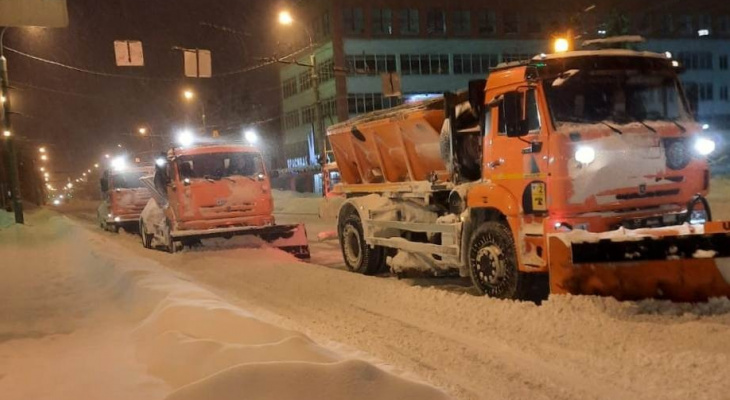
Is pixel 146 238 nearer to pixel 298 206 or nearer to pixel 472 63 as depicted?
pixel 298 206

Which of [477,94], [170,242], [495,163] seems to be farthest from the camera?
[170,242]

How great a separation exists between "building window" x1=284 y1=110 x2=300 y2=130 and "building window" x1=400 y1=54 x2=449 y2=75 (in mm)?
13403

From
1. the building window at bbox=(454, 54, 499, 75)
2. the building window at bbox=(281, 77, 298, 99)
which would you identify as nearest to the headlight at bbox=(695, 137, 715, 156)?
the building window at bbox=(454, 54, 499, 75)

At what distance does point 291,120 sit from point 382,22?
15812mm

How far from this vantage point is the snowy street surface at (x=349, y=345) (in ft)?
14.8

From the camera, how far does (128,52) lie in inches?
812

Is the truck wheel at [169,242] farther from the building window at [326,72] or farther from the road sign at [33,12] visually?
the building window at [326,72]

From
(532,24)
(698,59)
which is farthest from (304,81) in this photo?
(698,59)

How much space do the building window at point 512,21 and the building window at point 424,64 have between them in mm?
6492

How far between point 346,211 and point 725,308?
7276 millimetres

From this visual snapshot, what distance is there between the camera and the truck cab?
2430cm

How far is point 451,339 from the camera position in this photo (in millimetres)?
6645

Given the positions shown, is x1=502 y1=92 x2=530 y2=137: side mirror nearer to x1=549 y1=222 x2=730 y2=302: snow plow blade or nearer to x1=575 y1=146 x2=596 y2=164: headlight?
x1=575 y1=146 x2=596 y2=164: headlight

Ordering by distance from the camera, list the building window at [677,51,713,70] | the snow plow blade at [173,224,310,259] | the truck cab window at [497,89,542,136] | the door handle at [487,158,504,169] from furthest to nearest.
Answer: the building window at [677,51,713,70] < the snow plow blade at [173,224,310,259] < the door handle at [487,158,504,169] < the truck cab window at [497,89,542,136]
